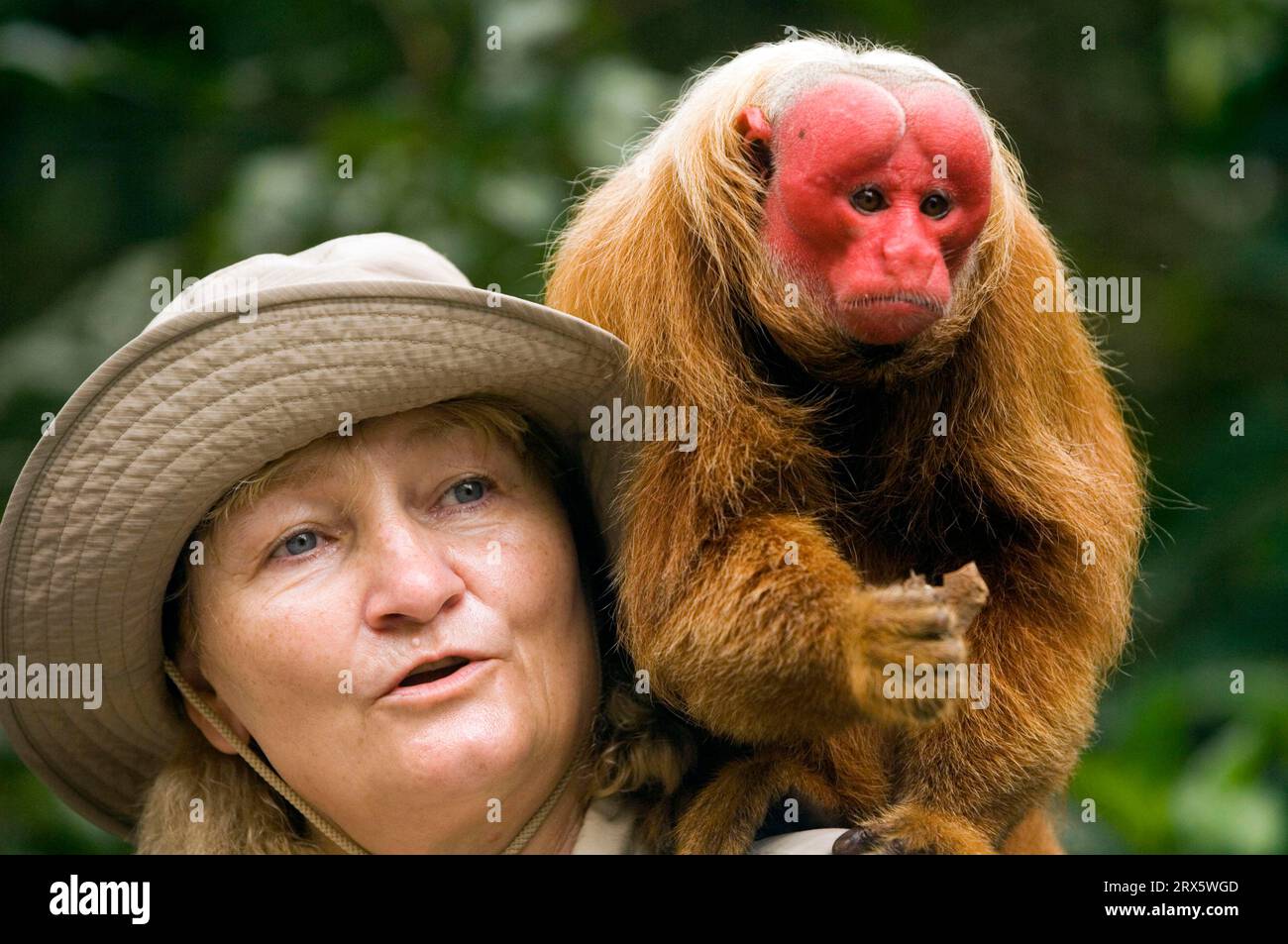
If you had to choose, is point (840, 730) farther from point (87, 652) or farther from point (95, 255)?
point (95, 255)

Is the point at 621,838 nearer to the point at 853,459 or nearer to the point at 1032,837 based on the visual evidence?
the point at 853,459

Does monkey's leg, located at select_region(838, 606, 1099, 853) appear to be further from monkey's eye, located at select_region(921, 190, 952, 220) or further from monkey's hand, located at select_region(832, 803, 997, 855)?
monkey's eye, located at select_region(921, 190, 952, 220)

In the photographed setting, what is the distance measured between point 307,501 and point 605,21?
218 cm

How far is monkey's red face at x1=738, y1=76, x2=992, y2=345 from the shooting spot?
1.52m

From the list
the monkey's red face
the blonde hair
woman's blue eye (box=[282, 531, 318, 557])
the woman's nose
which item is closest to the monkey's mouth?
the monkey's red face

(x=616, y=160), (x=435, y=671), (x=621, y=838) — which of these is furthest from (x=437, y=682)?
(x=616, y=160)

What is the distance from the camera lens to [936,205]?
155 centimetres

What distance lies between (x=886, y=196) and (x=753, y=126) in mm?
234

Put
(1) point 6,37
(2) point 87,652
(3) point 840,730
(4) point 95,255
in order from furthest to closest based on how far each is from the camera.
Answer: (4) point 95,255 < (1) point 6,37 < (2) point 87,652 < (3) point 840,730

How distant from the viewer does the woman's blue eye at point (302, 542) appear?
156 cm

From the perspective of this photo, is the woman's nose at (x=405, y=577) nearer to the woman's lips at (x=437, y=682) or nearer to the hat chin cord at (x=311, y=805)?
the woman's lips at (x=437, y=682)

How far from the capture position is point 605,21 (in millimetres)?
3414

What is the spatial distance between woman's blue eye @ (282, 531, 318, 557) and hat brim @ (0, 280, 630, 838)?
90mm

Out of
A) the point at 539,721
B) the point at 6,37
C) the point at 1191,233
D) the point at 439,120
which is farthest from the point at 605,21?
the point at 539,721
